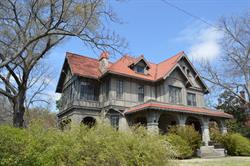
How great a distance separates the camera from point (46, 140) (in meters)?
7.39

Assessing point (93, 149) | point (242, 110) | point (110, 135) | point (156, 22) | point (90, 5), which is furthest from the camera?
point (242, 110)

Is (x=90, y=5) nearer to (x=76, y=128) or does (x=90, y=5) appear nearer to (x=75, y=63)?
(x=75, y=63)

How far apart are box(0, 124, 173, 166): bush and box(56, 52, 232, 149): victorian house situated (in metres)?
11.4

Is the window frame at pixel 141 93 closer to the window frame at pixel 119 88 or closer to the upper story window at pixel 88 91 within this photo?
the window frame at pixel 119 88

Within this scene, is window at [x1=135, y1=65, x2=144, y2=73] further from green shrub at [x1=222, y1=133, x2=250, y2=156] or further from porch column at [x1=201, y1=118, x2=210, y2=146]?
green shrub at [x1=222, y1=133, x2=250, y2=156]

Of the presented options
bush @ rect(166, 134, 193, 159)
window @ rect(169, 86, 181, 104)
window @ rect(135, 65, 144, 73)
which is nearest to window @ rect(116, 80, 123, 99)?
window @ rect(135, 65, 144, 73)

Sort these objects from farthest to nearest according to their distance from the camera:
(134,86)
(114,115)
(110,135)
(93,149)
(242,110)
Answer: (242,110) < (134,86) < (114,115) < (110,135) < (93,149)

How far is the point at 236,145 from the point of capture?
20906 millimetres

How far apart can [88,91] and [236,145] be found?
14907 millimetres

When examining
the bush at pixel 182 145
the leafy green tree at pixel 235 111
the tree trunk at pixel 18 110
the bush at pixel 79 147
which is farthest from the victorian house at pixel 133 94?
the bush at pixel 79 147

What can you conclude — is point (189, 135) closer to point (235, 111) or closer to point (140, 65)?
point (140, 65)

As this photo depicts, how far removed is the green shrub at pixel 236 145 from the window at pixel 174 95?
659 cm

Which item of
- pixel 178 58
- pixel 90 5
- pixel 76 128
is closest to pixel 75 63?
pixel 90 5

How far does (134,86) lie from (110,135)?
54.4 ft
